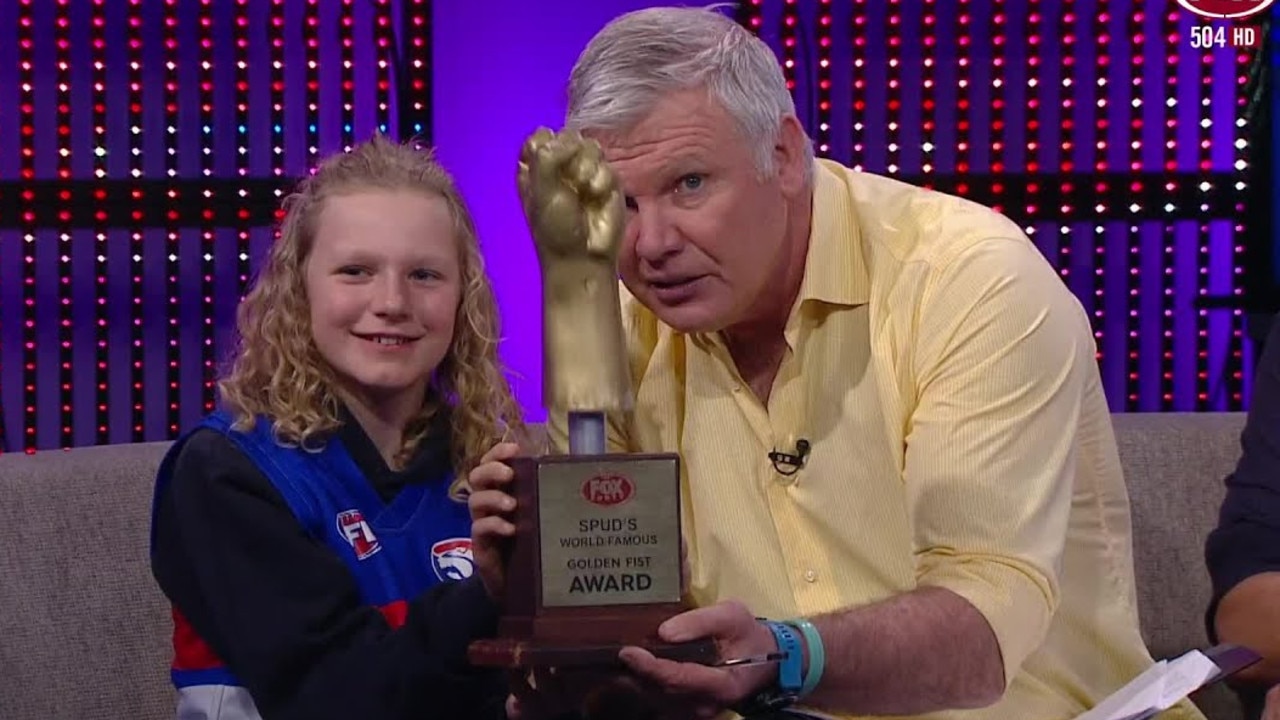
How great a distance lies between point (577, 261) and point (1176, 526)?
64.9 inches

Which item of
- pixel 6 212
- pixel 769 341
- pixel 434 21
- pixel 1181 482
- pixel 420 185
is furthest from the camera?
pixel 434 21

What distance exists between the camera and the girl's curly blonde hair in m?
2.40

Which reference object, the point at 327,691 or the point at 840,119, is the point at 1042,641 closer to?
the point at 327,691

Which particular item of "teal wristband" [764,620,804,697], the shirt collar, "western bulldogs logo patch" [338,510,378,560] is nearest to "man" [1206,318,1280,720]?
the shirt collar

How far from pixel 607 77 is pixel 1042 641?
0.82 metres

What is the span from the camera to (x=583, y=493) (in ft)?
5.41

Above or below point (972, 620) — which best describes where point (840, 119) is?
above

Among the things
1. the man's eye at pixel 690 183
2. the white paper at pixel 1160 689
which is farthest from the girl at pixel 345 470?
the white paper at pixel 1160 689

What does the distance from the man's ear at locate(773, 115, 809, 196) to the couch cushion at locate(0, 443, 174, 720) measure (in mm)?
1268

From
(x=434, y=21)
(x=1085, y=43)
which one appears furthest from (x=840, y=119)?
(x=434, y=21)

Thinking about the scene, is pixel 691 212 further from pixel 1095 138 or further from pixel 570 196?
pixel 1095 138

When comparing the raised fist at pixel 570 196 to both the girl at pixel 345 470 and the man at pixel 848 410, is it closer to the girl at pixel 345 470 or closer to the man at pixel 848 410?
the man at pixel 848 410

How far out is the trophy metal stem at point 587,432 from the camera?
173 centimetres

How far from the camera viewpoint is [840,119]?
504 centimetres
